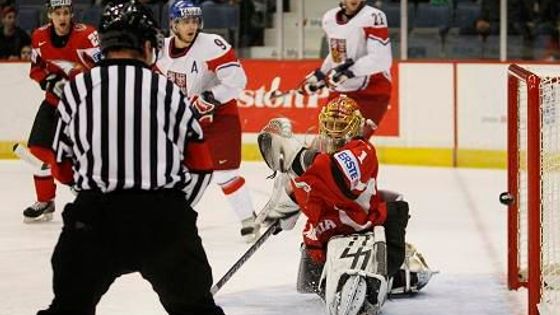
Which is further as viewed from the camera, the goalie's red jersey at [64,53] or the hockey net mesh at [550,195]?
the goalie's red jersey at [64,53]

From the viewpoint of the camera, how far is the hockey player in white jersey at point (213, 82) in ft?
19.7

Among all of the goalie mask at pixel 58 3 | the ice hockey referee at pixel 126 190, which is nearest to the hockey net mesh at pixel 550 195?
the ice hockey referee at pixel 126 190

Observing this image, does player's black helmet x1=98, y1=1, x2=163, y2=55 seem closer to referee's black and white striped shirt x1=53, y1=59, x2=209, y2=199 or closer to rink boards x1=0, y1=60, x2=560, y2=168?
referee's black and white striped shirt x1=53, y1=59, x2=209, y2=199

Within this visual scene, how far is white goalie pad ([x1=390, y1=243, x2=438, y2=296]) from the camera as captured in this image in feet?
15.5

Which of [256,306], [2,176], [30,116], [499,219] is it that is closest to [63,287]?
[256,306]

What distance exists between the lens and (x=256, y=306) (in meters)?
4.70

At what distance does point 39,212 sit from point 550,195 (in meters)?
3.06

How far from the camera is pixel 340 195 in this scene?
13.8 feet

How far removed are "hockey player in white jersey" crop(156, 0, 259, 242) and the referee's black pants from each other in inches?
119

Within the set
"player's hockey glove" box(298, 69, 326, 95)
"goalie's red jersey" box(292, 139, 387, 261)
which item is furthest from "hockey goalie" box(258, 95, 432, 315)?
"player's hockey glove" box(298, 69, 326, 95)

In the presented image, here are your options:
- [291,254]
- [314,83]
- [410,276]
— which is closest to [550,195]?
[410,276]

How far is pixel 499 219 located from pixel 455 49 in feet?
9.11

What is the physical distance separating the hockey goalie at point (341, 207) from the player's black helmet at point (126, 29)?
127 centimetres

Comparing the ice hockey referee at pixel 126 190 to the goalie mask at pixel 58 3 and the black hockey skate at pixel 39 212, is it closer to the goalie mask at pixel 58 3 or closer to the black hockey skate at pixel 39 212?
the goalie mask at pixel 58 3
